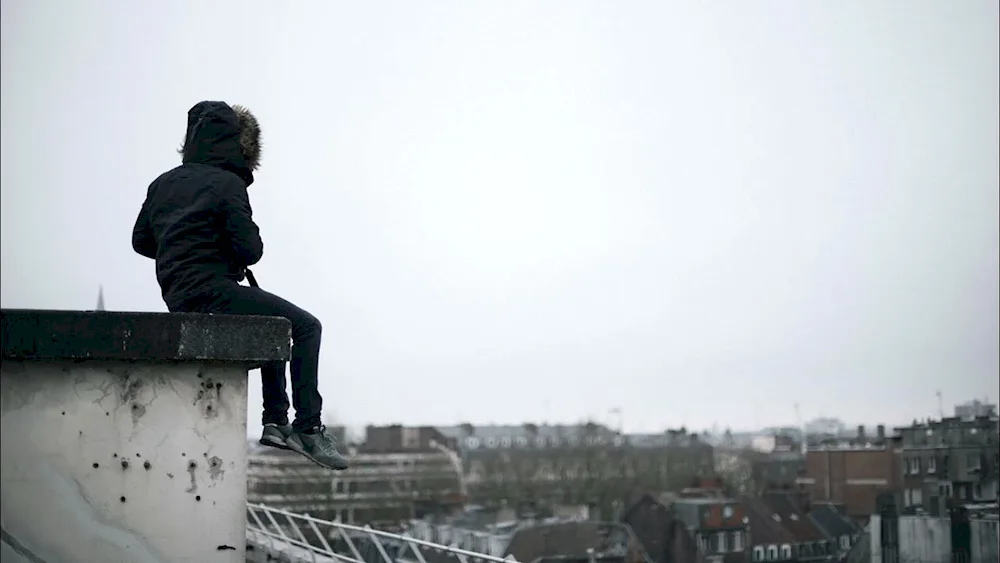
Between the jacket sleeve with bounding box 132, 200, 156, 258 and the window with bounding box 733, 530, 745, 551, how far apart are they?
46953mm

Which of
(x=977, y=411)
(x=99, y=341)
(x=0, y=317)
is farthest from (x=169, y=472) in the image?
(x=977, y=411)

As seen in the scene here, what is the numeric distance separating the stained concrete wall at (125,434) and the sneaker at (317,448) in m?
0.87

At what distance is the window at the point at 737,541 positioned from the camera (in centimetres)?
4747

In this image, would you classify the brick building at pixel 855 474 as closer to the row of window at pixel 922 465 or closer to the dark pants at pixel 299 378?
the row of window at pixel 922 465

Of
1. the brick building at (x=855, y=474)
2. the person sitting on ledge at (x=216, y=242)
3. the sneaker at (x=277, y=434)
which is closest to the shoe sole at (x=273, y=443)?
the sneaker at (x=277, y=434)

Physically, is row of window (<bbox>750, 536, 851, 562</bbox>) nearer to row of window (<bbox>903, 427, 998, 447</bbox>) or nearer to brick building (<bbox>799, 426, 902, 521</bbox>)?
brick building (<bbox>799, 426, 902, 521</bbox>)

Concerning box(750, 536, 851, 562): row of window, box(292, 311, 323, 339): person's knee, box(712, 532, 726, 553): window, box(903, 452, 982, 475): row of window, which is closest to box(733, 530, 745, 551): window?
box(712, 532, 726, 553): window

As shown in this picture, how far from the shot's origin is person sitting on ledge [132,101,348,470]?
355cm

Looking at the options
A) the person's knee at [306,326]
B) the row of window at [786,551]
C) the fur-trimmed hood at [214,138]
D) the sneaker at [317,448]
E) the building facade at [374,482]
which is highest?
the fur-trimmed hood at [214,138]

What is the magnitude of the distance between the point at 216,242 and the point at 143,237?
1.32ft

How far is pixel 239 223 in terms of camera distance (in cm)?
357

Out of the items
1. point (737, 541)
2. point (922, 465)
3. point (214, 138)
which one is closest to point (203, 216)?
point (214, 138)

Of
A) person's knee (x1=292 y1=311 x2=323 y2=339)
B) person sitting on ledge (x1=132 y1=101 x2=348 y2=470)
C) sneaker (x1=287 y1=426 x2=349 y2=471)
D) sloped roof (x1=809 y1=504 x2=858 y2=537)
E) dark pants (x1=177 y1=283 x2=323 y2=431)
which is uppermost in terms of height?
person sitting on ledge (x1=132 y1=101 x2=348 y2=470)

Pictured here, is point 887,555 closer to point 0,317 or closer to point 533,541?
point 533,541
